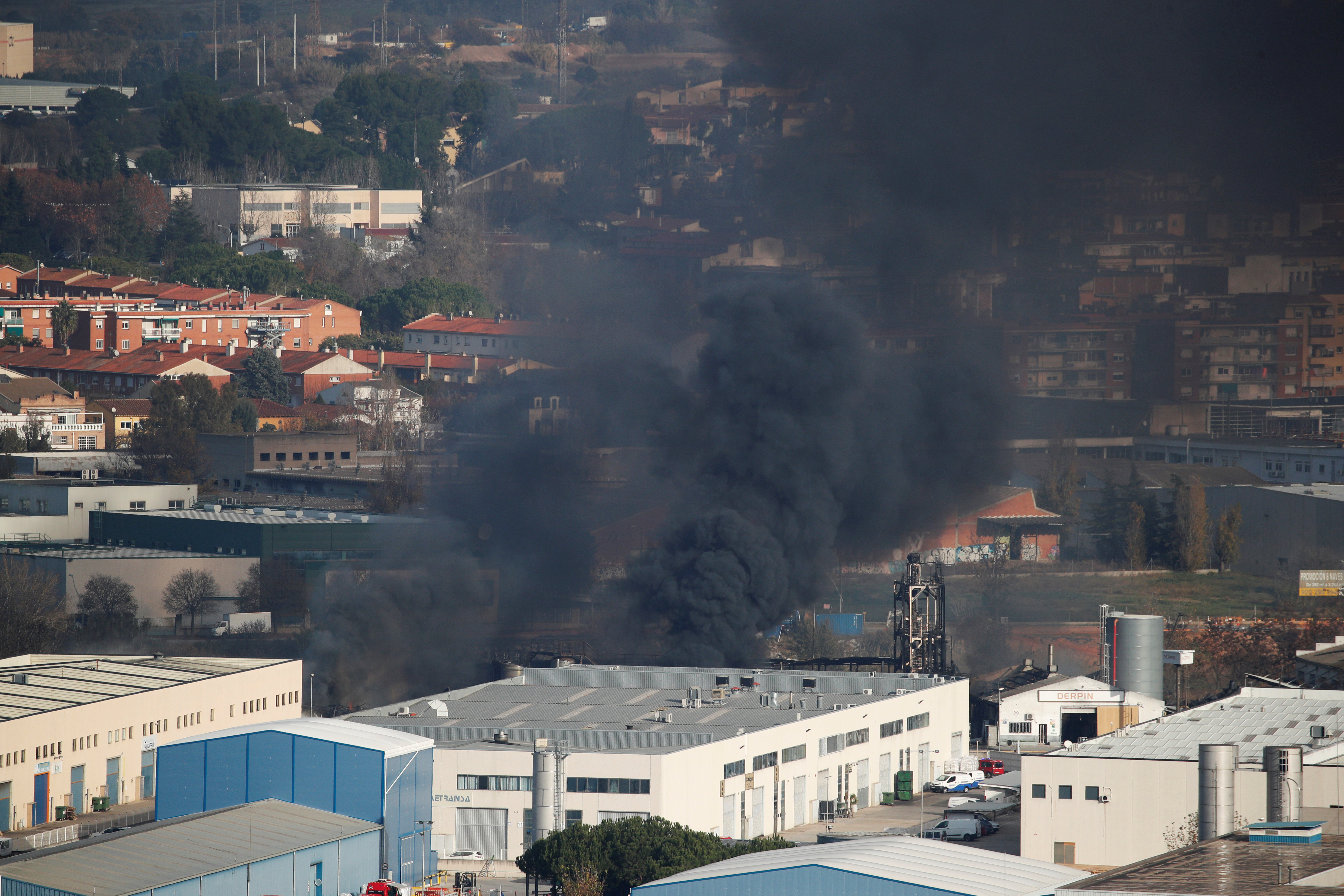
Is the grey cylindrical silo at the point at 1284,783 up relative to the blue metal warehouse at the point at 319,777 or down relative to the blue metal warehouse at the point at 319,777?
up

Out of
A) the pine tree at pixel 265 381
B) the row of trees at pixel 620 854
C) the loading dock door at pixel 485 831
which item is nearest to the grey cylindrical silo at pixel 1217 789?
the row of trees at pixel 620 854

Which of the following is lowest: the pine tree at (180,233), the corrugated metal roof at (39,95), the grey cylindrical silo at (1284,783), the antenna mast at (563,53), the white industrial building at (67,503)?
the grey cylindrical silo at (1284,783)

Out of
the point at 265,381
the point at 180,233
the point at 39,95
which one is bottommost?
the point at 265,381

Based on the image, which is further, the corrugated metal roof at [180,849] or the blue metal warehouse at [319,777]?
the blue metal warehouse at [319,777]

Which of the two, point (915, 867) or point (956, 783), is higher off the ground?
point (915, 867)

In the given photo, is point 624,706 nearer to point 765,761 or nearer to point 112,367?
point 765,761

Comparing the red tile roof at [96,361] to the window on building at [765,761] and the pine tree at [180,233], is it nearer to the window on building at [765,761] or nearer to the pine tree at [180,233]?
the pine tree at [180,233]

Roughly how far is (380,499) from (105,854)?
93.6 feet

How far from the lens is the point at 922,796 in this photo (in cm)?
2741

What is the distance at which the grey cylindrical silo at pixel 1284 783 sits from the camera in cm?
1900

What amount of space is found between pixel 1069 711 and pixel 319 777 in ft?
40.9

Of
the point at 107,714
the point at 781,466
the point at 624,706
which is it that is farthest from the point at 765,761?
the point at 781,466

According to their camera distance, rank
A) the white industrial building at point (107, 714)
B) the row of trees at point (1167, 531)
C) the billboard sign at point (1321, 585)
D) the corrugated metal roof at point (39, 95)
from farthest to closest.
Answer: the corrugated metal roof at point (39, 95), the row of trees at point (1167, 531), the billboard sign at point (1321, 585), the white industrial building at point (107, 714)

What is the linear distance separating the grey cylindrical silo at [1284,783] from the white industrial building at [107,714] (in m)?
13.3
